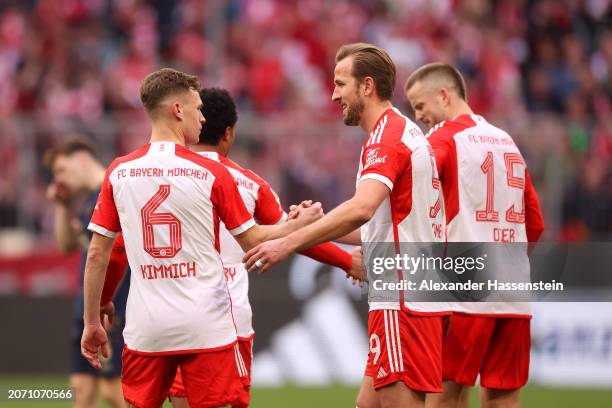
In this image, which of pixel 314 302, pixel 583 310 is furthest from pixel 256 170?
pixel 583 310

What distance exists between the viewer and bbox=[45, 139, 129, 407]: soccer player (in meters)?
9.41

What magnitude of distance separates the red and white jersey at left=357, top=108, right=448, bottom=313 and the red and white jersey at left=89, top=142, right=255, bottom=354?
2.76 feet

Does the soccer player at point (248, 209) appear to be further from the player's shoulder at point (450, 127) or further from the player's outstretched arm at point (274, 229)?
the player's shoulder at point (450, 127)

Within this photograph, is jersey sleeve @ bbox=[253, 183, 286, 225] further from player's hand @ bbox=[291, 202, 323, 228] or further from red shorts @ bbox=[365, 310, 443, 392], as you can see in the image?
red shorts @ bbox=[365, 310, 443, 392]

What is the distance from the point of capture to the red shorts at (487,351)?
7852 millimetres

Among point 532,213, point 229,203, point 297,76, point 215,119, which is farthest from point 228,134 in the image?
point 297,76

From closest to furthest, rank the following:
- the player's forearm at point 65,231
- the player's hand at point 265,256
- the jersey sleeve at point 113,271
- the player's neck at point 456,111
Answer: the player's hand at point 265,256 < the jersey sleeve at point 113,271 < the player's neck at point 456,111 < the player's forearm at point 65,231

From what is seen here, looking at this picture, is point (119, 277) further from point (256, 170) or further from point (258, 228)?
point (256, 170)

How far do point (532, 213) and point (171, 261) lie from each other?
Answer: 3.02 metres

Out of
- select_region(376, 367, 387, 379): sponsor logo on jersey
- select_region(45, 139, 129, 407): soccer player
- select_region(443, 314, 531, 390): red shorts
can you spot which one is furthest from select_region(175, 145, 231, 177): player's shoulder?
select_region(45, 139, 129, 407): soccer player

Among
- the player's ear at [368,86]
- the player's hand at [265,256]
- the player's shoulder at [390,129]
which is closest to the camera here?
the player's hand at [265,256]

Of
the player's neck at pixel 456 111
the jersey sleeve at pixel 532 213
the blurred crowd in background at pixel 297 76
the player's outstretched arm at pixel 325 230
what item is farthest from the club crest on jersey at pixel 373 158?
the blurred crowd in background at pixel 297 76

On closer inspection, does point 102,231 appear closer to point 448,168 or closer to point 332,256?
point 332,256

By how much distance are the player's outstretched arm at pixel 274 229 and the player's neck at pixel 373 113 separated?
60 centimetres
